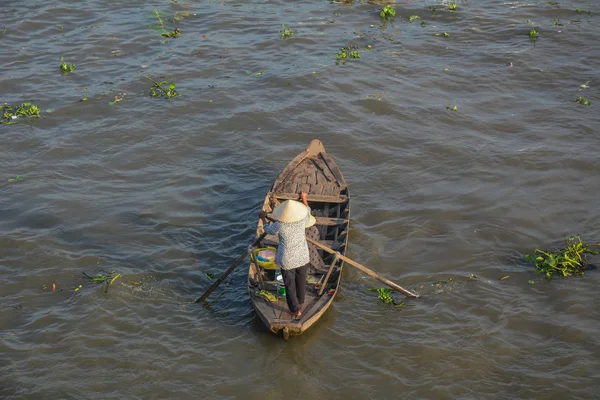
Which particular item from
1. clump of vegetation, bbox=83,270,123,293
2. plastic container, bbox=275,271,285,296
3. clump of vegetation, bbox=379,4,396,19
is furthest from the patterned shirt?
clump of vegetation, bbox=379,4,396,19

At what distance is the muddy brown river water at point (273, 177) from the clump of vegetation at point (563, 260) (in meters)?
0.19

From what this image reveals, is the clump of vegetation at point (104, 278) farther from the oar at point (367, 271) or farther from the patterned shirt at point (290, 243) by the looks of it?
the oar at point (367, 271)

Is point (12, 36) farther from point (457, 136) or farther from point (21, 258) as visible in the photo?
point (457, 136)

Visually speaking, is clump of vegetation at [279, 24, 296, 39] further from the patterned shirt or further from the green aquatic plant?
the patterned shirt

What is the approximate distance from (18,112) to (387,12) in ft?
36.5

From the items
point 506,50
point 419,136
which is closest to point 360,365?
point 419,136

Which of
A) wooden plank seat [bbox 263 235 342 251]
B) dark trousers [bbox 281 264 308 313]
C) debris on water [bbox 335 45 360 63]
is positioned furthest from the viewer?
debris on water [bbox 335 45 360 63]

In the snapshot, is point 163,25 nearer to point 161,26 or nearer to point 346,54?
point 161,26

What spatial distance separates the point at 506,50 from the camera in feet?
57.5

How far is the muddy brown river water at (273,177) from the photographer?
851 centimetres

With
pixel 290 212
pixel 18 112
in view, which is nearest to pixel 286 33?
pixel 18 112

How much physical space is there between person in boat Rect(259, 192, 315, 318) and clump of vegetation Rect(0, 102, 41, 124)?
8.55 m

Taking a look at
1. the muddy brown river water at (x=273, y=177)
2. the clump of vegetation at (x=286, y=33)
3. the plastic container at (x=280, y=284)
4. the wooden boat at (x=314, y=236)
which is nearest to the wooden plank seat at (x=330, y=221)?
the wooden boat at (x=314, y=236)

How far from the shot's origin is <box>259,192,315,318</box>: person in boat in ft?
27.7
